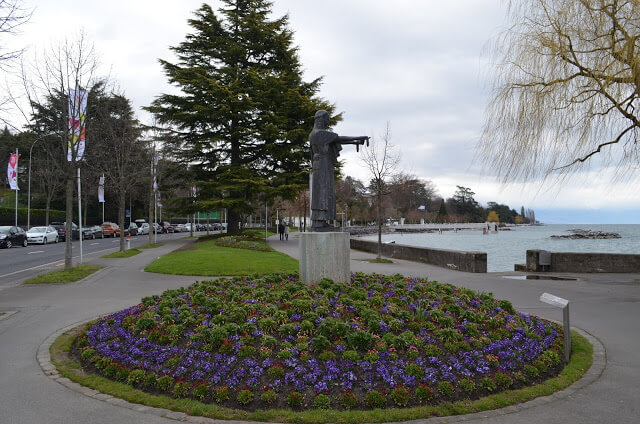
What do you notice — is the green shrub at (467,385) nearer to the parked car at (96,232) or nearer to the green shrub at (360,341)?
the green shrub at (360,341)

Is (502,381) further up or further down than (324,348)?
further down

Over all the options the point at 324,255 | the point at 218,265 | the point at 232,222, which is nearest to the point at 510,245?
the point at 232,222

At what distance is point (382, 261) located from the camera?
21766 millimetres

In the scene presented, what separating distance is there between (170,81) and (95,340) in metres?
29.0

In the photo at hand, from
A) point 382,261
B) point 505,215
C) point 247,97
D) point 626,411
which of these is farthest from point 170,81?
point 505,215

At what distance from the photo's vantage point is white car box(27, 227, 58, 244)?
115 ft

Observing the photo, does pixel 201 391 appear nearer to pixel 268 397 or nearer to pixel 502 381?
pixel 268 397

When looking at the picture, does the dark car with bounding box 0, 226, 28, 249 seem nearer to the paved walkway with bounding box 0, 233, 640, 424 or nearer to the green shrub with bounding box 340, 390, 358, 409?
the paved walkway with bounding box 0, 233, 640, 424

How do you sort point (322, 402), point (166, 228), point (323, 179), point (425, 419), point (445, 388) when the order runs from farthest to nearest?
point (166, 228) < point (323, 179) < point (445, 388) < point (322, 402) < point (425, 419)

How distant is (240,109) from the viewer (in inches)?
1229

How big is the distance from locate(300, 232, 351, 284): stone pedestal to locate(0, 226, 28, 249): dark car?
3088cm

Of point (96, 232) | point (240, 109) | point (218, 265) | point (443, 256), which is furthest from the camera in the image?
point (96, 232)

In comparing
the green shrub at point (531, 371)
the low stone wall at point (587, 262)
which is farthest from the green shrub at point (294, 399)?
the low stone wall at point (587, 262)

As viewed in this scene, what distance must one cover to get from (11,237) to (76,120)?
21.2m
